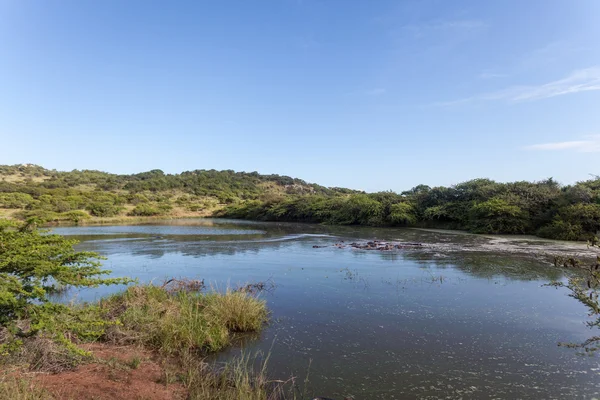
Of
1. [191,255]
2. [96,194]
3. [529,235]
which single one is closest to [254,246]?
[191,255]

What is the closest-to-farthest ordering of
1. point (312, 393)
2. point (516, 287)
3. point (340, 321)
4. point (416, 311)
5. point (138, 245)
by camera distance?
point (312, 393)
point (340, 321)
point (416, 311)
point (516, 287)
point (138, 245)

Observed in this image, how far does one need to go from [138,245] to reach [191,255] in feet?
20.7

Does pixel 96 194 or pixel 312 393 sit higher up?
pixel 96 194

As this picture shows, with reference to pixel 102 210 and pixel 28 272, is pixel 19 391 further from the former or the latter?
pixel 102 210

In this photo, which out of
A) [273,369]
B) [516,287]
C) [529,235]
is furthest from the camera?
[529,235]

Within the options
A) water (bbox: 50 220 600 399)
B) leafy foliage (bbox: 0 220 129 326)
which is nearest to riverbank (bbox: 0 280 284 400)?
→ leafy foliage (bbox: 0 220 129 326)

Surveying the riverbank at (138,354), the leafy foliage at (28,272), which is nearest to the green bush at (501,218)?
the riverbank at (138,354)

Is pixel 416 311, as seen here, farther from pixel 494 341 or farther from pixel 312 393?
pixel 312 393

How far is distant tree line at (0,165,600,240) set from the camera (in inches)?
1081

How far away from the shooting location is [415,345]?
7.25 meters

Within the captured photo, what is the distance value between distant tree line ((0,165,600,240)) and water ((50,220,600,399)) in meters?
11.7

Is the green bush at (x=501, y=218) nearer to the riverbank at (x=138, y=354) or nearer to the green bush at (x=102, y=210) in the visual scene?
the riverbank at (x=138, y=354)

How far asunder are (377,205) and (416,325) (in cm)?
3360

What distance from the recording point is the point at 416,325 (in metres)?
8.41
